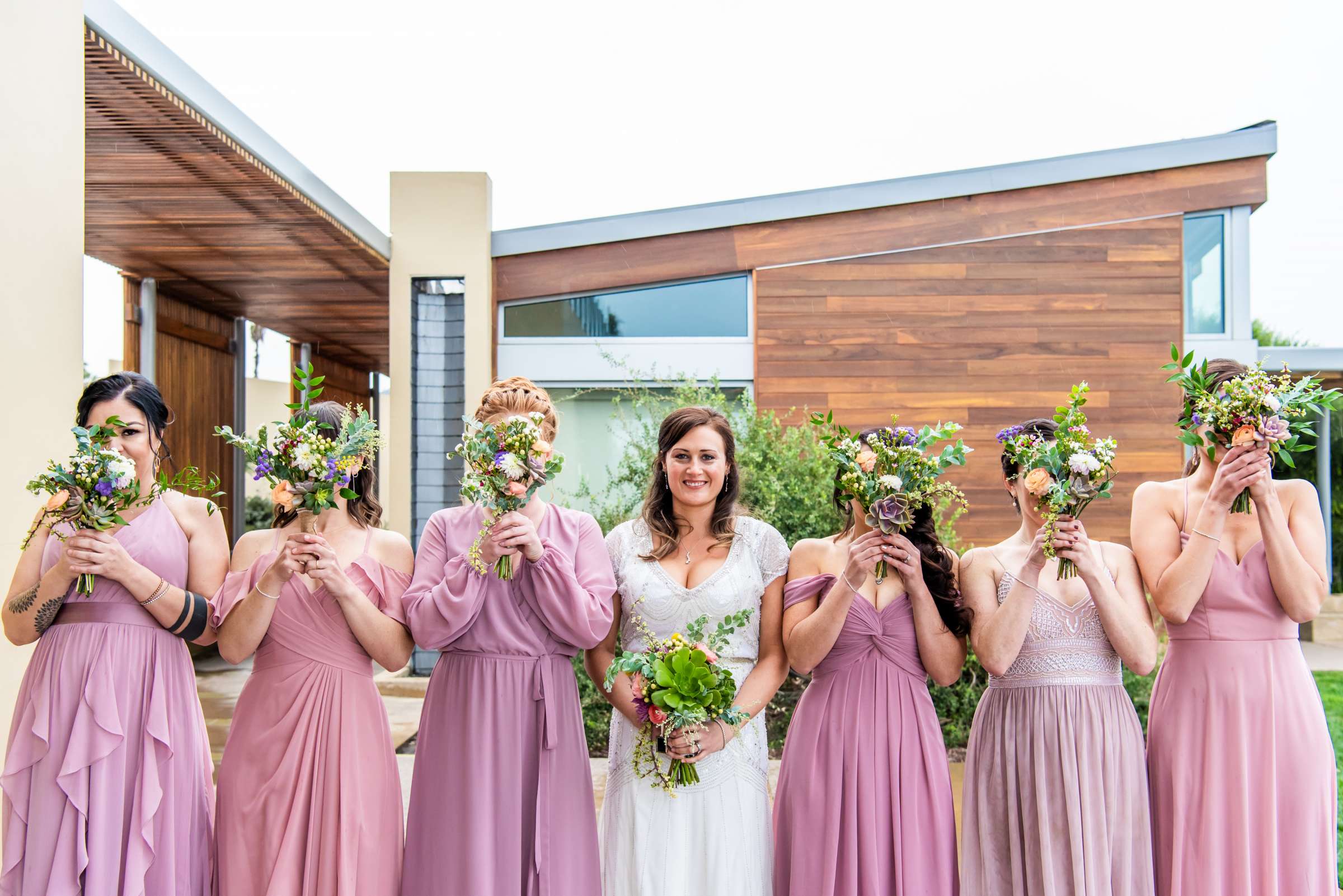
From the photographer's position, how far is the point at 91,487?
9.95ft

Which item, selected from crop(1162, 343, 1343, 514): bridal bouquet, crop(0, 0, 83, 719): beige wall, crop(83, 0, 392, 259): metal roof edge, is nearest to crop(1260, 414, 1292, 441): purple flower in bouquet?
crop(1162, 343, 1343, 514): bridal bouquet

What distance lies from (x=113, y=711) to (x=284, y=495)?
99 cm

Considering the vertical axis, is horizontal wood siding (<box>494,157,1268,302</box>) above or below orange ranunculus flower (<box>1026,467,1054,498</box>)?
above

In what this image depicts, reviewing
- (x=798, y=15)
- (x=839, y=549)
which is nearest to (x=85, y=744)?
(x=839, y=549)

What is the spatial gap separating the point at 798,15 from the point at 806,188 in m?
8.17

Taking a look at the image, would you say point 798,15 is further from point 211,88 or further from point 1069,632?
point 1069,632

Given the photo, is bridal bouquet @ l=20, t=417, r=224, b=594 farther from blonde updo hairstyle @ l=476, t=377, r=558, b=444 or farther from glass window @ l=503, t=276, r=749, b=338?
glass window @ l=503, t=276, r=749, b=338

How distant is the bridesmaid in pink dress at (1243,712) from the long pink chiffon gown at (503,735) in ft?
6.82

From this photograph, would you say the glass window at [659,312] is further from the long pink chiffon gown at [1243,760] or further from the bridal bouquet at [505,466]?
the long pink chiffon gown at [1243,760]

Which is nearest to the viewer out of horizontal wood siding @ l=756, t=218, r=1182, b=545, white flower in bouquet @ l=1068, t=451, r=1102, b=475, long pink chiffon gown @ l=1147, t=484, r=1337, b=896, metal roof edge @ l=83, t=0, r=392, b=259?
white flower in bouquet @ l=1068, t=451, r=1102, b=475

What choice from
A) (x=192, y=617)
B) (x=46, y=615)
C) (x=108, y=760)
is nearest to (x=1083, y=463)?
(x=192, y=617)

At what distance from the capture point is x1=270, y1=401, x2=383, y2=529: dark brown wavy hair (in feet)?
11.0

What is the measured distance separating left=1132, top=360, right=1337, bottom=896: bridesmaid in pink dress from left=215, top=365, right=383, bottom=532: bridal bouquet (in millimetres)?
2965

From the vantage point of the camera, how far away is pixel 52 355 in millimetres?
4207
